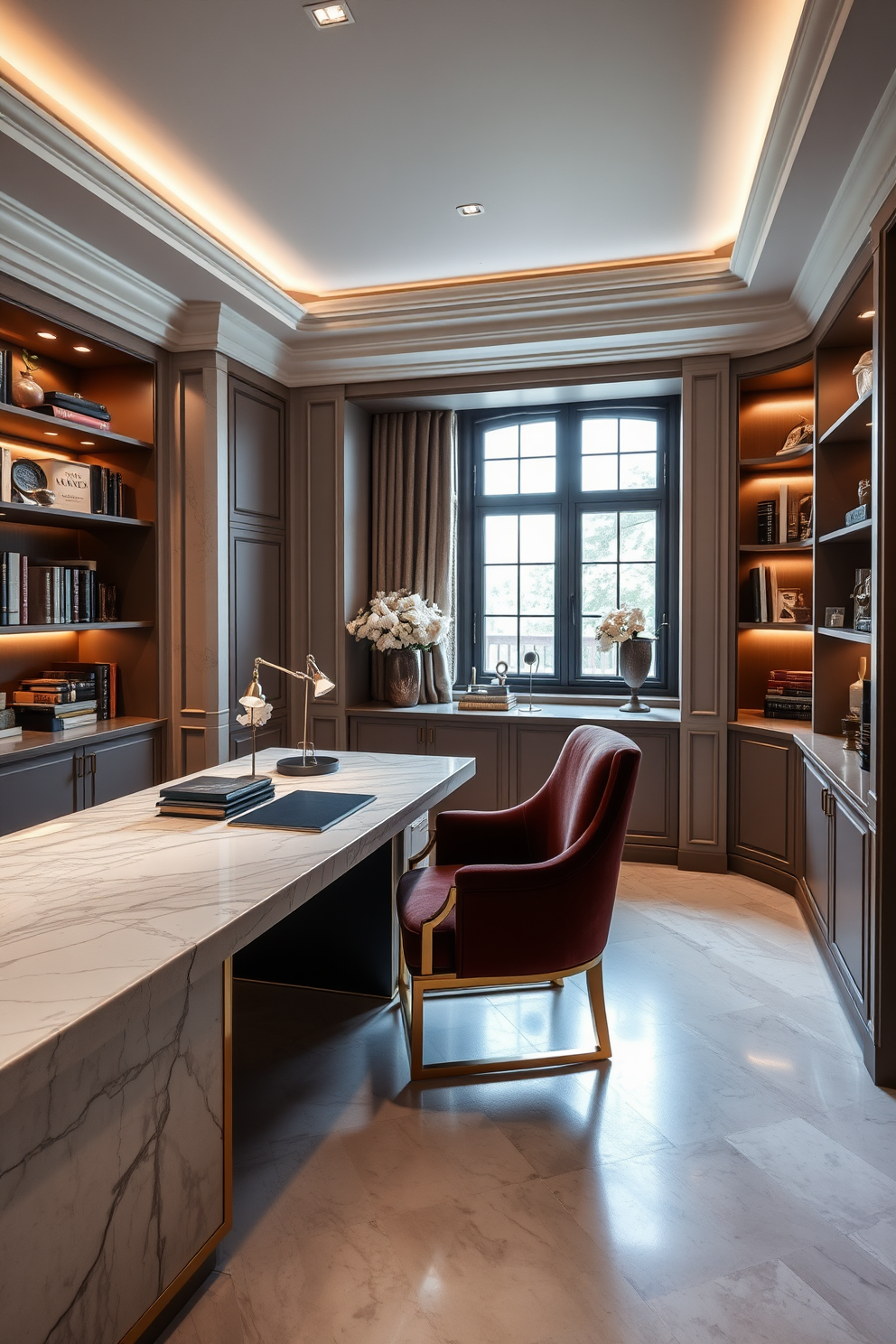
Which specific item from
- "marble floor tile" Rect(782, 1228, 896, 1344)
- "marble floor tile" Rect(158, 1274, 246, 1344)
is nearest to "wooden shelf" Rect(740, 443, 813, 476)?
"marble floor tile" Rect(782, 1228, 896, 1344)

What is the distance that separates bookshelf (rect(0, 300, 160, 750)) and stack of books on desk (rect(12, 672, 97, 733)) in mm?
106

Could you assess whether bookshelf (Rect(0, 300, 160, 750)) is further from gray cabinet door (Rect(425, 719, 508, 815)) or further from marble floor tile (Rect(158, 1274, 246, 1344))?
marble floor tile (Rect(158, 1274, 246, 1344))

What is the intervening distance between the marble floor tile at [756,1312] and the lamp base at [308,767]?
1804mm

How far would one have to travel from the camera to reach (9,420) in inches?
141

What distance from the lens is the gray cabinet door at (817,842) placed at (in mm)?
3305

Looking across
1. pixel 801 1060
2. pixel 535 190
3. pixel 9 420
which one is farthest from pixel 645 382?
pixel 801 1060

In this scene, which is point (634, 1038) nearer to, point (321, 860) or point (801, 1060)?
point (801, 1060)

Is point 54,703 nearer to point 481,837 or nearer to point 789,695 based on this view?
point 481,837

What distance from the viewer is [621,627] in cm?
482

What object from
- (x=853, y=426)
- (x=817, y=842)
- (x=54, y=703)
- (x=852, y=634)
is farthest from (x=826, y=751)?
(x=54, y=703)

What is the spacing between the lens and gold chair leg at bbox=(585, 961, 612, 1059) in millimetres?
2574

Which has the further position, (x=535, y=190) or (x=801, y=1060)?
(x=535, y=190)

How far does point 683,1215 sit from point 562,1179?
0.93 feet

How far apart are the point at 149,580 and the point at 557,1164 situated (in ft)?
10.6
